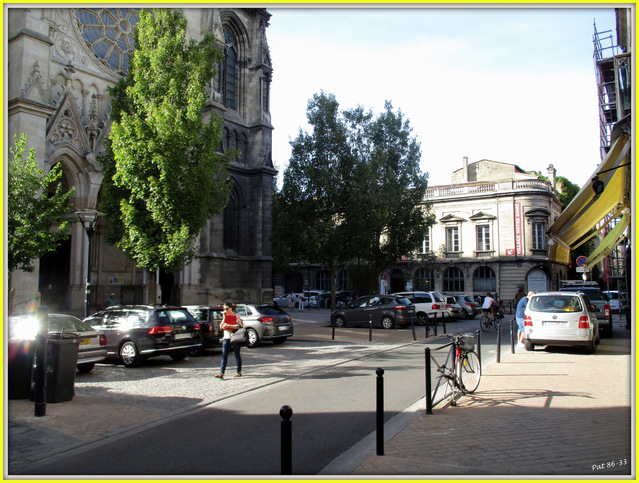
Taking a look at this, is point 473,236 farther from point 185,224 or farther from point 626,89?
point 185,224

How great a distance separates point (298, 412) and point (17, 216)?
465 inches

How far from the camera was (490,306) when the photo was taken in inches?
865

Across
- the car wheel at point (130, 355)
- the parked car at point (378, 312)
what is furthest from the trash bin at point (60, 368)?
the parked car at point (378, 312)

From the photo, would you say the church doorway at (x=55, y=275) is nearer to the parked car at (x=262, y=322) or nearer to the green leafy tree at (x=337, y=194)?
the green leafy tree at (x=337, y=194)

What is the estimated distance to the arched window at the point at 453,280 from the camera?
50969 millimetres

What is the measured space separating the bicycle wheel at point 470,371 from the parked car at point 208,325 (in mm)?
8420

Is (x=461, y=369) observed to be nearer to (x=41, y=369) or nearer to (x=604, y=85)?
(x=41, y=369)

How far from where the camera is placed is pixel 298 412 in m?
7.68

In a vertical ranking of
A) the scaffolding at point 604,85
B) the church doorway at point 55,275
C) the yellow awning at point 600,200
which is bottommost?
the church doorway at point 55,275

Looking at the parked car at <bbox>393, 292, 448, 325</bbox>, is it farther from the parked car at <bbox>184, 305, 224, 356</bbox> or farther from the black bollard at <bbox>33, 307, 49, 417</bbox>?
the black bollard at <bbox>33, 307, 49, 417</bbox>

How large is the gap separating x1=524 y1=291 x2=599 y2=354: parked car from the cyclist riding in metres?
7.73

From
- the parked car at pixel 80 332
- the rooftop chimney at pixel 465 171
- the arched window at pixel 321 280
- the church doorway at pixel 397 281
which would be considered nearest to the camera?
the parked car at pixel 80 332

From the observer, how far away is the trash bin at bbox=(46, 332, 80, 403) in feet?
27.3

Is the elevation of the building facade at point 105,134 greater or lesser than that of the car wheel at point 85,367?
greater
